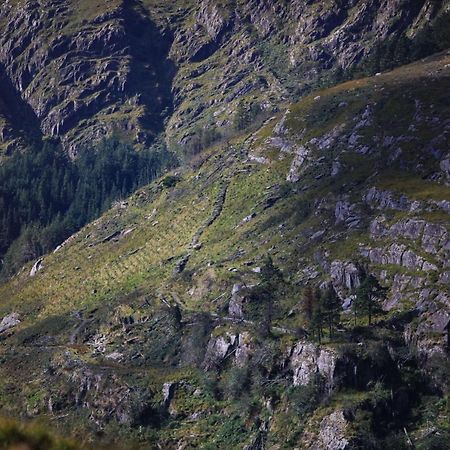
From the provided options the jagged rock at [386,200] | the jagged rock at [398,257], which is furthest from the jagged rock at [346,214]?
the jagged rock at [398,257]

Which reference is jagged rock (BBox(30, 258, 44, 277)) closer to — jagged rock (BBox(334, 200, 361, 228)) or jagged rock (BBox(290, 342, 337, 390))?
jagged rock (BBox(334, 200, 361, 228))

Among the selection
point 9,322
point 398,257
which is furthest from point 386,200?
point 9,322

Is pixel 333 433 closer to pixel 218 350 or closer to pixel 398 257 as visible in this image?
pixel 218 350

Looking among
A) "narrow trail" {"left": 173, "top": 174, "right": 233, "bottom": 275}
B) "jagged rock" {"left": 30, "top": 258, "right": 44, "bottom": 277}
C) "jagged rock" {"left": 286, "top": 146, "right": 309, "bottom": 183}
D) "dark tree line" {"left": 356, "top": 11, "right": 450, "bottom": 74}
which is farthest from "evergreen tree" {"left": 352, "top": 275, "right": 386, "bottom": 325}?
"dark tree line" {"left": 356, "top": 11, "right": 450, "bottom": 74}

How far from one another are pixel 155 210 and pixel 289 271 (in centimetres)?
5546

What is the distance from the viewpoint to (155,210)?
13488 cm

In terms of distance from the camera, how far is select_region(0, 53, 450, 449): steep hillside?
60906mm

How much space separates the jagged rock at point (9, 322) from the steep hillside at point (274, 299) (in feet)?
1.63

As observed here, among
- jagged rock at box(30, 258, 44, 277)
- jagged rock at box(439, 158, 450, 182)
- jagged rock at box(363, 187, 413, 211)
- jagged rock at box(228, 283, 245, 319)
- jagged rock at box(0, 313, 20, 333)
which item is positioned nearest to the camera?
jagged rock at box(228, 283, 245, 319)

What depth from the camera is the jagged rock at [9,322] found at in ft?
357

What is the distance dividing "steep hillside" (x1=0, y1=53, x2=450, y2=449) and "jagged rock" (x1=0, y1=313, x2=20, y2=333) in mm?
496

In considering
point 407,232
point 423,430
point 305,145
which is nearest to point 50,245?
point 305,145

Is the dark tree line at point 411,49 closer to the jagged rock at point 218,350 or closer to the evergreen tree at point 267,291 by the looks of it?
the evergreen tree at point 267,291

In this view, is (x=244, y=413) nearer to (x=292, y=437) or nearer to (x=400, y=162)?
(x=292, y=437)
